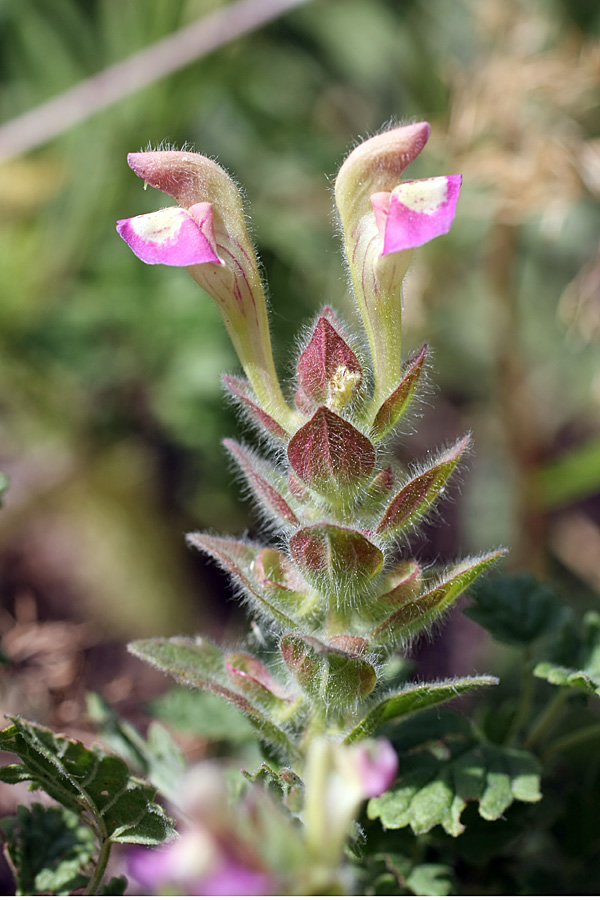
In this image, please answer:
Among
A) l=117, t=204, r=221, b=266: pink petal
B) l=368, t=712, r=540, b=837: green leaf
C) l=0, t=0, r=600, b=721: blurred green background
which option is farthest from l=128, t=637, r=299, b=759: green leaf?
l=0, t=0, r=600, b=721: blurred green background

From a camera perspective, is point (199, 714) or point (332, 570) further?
point (199, 714)

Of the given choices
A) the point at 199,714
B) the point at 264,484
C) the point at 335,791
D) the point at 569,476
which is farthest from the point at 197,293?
the point at 335,791

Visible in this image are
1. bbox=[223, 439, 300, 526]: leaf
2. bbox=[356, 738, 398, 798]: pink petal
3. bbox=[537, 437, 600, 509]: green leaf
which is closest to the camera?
bbox=[356, 738, 398, 798]: pink petal

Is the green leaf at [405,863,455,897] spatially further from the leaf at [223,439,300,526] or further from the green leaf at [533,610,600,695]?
the leaf at [223,439,300,526]

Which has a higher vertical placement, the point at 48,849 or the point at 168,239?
the point at 168,239

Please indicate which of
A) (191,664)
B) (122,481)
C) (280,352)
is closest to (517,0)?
(280,352)

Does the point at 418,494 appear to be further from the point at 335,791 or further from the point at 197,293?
the point at 197,293

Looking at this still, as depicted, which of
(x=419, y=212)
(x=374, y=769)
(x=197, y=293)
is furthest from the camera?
(x=197, y=293)
